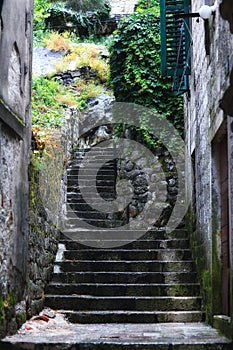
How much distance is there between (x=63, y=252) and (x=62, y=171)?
1.77m

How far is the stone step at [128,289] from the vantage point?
7082mm

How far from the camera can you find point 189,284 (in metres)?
7.17

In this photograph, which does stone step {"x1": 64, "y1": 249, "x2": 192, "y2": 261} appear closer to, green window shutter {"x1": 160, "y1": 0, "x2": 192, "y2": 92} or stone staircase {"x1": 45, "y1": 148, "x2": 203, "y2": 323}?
stone staircase {"x1": 45, "y1": 148, "x2": 203, "y2": 323}

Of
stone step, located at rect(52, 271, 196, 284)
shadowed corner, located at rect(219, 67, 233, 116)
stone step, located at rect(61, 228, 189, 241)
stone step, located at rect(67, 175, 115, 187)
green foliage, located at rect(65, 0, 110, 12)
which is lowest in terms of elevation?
stone step, located at rect(52, 271, 196, 284)

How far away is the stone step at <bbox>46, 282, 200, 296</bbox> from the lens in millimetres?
7082

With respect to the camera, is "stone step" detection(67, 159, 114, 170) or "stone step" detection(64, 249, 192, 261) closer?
"stone step" detection(64, 249, 192, 261)

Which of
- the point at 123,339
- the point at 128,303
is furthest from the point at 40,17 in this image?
the point at 123,339

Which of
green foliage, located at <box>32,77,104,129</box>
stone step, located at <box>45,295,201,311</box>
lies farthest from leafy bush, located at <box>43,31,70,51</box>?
stone step, located at <box>45,295,201,311</box>

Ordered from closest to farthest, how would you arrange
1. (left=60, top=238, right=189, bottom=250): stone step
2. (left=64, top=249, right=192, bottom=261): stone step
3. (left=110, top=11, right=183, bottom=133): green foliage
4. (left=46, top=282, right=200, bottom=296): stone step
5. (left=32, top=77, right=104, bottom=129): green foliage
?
(left=46, top=282, right=200, bottom=296): stone step → (left=64, top=249, right=192, bottom=261): stone step → (left=60, top=238, right=189, bottom=250): stone step → (left=32, top=77, right=104, bottom=129): green foliage → (left=110, top=11, right=183, bottom=133): green foliage

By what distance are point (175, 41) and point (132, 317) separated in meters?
4.75

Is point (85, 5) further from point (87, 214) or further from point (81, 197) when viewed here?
point (87, 214)

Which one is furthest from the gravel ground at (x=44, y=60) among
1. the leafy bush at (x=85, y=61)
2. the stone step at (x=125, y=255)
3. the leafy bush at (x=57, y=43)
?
the stone step at (x=125, y=255)

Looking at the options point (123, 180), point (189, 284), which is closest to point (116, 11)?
point (123, 180)

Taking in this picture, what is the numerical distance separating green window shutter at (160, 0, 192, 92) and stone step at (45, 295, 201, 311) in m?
3.54
